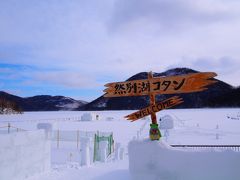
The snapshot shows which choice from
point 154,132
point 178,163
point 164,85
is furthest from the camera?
point 154,132

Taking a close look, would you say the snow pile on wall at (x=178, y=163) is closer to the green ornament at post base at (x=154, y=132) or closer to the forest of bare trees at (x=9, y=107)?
the green ornament at post base at (x=154, y=132)

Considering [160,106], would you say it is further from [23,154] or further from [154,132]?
[23,154]

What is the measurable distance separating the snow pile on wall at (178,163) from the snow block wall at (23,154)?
451 cm

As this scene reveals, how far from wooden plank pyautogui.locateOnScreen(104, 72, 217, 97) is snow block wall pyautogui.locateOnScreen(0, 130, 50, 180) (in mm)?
4015

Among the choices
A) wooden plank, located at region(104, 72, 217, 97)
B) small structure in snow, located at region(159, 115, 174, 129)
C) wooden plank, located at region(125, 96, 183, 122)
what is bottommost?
small structure in snow, located at region(159, 115, 174, 129)

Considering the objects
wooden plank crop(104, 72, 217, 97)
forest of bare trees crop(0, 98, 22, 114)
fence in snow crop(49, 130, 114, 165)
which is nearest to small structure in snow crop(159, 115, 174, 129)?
fence in snow crop(49, 130, 114, 165)

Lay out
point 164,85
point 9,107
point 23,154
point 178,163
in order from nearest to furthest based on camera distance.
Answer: point 178,163
point 164,85
point 23,154
point 9,107

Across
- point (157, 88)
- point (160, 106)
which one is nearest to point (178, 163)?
point (160, 106)

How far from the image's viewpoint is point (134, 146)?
8344 mm

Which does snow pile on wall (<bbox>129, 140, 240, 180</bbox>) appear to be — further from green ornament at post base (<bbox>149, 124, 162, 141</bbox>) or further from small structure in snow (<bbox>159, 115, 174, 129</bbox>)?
small structure in snow (<bbox>159, 115, 174, 129</bbox>)

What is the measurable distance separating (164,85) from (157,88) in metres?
0.23

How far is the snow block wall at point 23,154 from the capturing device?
10023 mm

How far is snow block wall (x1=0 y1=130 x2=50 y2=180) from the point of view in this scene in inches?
395

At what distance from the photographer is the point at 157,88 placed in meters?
8.21
